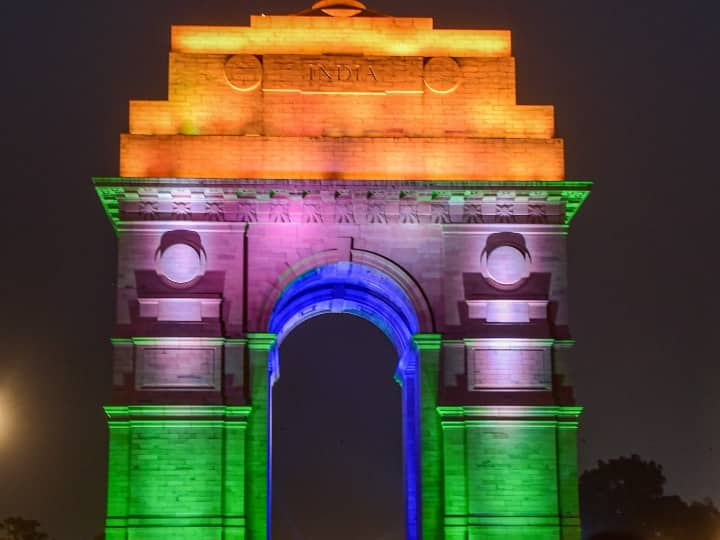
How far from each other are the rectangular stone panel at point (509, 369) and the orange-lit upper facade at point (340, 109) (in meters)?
5.25

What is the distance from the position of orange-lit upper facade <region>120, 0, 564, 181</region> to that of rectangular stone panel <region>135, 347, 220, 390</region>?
17.5ft

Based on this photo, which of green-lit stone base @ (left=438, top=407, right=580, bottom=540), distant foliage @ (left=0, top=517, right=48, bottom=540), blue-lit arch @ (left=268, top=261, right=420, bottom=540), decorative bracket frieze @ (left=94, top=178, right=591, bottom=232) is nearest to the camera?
green-lit stone base @ (left=438, top=407, right=580, bottom=540)

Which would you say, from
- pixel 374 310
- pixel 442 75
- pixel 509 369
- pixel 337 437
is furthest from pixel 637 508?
pixel 442 75

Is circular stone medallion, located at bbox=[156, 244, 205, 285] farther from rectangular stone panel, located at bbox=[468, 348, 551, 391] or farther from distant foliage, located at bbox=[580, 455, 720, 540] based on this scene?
distant foliage, located at bbox=[580, 455, 720, 540]

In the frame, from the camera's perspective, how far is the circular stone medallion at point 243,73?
152ft

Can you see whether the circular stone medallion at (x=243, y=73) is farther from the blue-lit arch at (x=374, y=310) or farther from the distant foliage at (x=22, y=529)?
the distant foliage at (x=22, y=529)

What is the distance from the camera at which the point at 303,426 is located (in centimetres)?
7769

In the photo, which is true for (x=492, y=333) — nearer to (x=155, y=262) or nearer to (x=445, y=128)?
(x=445, y=128)

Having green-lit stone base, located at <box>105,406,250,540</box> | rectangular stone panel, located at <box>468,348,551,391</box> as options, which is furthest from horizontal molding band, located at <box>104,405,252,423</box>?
rectangular stone panel, located at <box>468,348,551,391</box>

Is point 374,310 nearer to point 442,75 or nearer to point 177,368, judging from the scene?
point 442,75

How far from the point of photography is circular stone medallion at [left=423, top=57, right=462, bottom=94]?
4666 centimetres

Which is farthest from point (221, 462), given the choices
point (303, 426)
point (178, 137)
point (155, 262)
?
point (303, 426)

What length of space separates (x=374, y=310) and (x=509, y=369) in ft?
28.6

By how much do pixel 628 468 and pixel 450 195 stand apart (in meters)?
35.8
